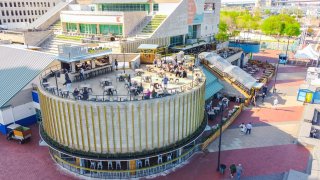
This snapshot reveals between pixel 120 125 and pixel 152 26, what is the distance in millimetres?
29297

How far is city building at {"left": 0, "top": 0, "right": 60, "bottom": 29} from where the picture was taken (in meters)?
84.4

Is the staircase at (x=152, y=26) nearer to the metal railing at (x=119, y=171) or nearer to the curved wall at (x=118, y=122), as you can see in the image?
the curved wall at (x=118, y=122)

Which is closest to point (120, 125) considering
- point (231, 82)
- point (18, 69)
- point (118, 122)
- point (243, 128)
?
point (118, 122)

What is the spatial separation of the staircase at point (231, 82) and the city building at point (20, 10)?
6500 centimetres

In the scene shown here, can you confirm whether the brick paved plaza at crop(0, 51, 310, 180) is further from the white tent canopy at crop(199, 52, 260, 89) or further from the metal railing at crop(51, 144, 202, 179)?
the white tent canopy at crop(199, 52, 260, 89)

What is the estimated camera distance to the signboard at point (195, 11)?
49.0 meters

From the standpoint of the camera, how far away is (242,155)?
25.0 meters

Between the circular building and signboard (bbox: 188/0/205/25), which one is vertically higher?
signboard (bbox: 188/0/205/25)

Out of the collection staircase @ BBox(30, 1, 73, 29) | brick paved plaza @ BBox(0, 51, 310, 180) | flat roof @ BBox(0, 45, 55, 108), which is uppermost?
staircase @ BBox(30, 1, 73, 29)

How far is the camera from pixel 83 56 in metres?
26.2

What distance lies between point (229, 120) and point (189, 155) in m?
8.42

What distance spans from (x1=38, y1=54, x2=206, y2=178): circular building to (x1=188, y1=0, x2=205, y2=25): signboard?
28.2 metres

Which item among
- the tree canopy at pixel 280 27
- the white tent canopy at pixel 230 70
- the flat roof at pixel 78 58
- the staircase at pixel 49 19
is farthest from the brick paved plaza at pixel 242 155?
the tree canopy at pixel 280 27

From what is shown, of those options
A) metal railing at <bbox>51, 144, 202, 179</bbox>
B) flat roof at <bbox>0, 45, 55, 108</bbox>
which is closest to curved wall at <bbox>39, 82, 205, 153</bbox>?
metal railing at <bbox>51, 144, 202, 179</bbox>
